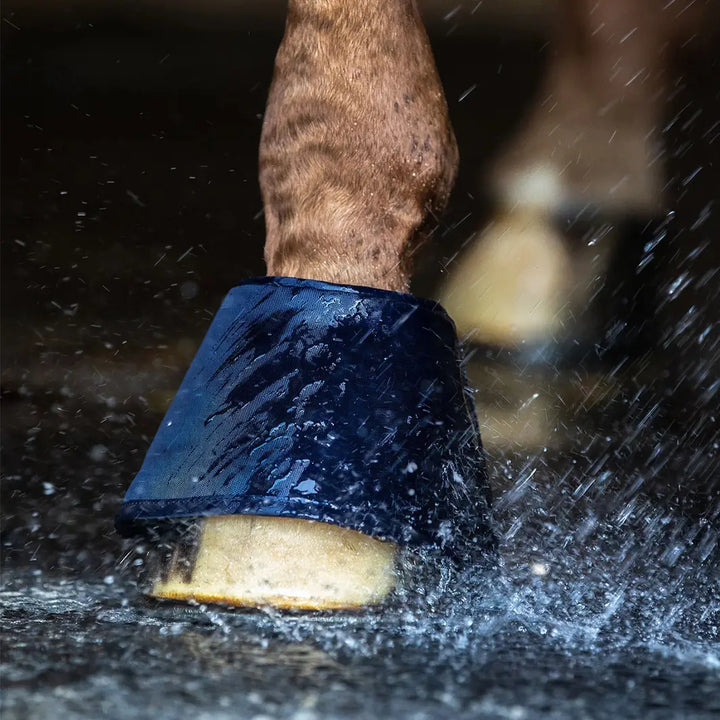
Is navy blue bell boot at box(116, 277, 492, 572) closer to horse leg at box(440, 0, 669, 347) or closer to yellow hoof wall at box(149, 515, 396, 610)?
yellow hoof wall at box(149, 515, 396, 610)

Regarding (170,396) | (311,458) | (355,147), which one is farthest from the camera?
(170,396)

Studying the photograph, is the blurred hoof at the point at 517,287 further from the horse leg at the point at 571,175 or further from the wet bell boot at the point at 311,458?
the wet bell boot at the point at 311,458

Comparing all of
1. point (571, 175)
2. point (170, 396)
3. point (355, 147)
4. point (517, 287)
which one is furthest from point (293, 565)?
point (170, 396)

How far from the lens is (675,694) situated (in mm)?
731

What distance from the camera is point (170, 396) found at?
9.73 feet

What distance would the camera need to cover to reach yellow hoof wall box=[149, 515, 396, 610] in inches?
42.7

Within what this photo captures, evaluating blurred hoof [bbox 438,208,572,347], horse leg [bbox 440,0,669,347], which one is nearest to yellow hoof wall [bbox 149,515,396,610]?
horse leg [bbox 440,0,669,347]

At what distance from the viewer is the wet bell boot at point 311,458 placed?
1.08m

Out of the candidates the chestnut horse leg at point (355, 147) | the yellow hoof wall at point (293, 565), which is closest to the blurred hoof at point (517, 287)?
the chestnut horse leg at point (355, 147)

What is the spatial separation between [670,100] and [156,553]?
1.56m

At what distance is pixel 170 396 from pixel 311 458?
6.33 ft

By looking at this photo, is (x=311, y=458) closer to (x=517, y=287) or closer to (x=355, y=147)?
(x=355, y=147)

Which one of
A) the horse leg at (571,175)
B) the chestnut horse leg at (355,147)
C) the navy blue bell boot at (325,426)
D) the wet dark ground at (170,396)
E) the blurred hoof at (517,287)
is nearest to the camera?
the wet dark ground at (170,396)

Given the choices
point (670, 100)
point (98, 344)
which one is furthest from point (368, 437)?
point (98, 344)
